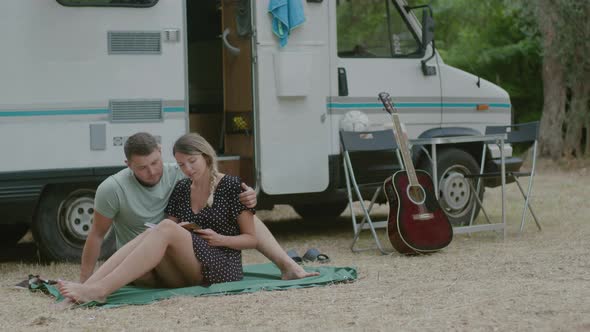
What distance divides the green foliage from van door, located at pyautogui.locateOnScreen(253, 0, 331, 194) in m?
9.74

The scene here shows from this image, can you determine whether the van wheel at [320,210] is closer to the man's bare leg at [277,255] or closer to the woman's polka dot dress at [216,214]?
the man's bare leg at [277,255]

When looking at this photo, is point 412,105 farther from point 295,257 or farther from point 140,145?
point 140,145

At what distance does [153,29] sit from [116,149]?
875 millimetres

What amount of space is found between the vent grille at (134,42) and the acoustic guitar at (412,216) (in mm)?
1818

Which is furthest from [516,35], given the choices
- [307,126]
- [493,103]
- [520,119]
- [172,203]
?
[172,203]

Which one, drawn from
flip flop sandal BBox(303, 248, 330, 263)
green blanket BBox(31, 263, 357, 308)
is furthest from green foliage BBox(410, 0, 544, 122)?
green blanket BBox(31, 263, 357, 308)

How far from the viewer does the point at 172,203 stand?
Answer: 5.28 metres

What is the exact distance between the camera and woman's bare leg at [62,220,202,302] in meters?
4.76

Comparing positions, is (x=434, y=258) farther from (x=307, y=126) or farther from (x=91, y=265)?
(x=91, y=265)

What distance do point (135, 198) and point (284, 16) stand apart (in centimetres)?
251

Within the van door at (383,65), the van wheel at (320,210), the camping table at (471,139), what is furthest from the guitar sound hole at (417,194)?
the van wheel at (320,210)

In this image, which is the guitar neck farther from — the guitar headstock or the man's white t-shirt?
the man's white t-shirt

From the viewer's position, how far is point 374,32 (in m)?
8.31

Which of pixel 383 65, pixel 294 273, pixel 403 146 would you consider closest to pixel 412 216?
pixel 403 146
